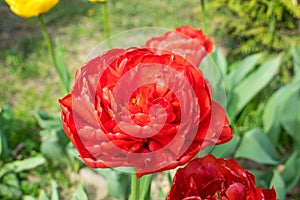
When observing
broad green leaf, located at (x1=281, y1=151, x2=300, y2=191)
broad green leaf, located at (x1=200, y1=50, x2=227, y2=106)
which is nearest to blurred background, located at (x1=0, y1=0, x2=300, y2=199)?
broad green leaf, located at (x1=281, y1=151, x2=300, y2=191)

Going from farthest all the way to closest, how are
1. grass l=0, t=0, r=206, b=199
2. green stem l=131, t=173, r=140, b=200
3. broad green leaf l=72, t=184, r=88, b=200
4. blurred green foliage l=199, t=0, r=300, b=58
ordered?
blurred green foliage l=199, t=0, r=300, b=58 → grass l=0, t=0, r=206, b=199 → broad green leaf l=72, t=184, r=88, b=200 → green stem l=131, t=173, r=140, b=200

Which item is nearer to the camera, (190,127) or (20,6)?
(190,127)

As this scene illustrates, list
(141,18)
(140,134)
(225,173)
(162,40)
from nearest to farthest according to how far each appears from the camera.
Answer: (140,134) → (225,173) → (162,40) → (141,18)

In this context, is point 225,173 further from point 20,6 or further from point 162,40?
point 20,6

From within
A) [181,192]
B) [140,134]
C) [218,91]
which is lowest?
[218,91]

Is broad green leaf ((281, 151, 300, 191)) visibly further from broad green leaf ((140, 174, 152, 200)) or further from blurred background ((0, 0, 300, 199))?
broad green leaf ((140, 174, 152, 200))

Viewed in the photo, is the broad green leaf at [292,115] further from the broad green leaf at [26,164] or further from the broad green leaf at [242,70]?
the broad green leaf at [26,164]

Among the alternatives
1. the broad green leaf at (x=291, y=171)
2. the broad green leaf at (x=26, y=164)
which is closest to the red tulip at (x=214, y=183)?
the broad green leaf at (x=291, y=171)

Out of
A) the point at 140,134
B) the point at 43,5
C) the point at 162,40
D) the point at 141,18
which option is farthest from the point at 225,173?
the point at 141,18
